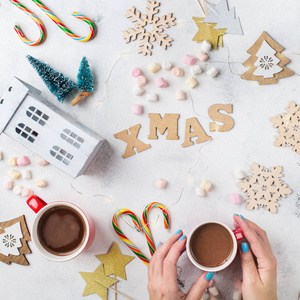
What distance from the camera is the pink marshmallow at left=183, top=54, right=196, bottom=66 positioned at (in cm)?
130

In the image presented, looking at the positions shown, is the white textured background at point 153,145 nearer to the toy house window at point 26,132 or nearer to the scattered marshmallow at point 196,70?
the scattered marshmallow at point 196,70

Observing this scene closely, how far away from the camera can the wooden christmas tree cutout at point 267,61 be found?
50.3 inches

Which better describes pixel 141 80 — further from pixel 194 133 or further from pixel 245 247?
pixel 245 247

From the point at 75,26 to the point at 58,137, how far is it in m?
0.44

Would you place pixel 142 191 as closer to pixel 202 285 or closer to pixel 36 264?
pixel 202 285

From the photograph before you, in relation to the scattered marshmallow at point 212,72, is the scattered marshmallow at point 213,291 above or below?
below

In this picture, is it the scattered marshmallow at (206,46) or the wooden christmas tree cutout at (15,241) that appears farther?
the wooden christmas tree cutout at (15,241)

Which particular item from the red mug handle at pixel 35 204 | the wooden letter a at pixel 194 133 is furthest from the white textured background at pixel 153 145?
the red mug handle at pixel 35 204

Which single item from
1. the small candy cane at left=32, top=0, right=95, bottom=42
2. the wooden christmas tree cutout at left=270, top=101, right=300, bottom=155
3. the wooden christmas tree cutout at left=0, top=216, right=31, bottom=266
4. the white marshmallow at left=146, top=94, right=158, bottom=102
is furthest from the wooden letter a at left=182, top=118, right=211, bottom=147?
the wooden christmas tree cutout at left=0, top=216, right=31, bottom=266

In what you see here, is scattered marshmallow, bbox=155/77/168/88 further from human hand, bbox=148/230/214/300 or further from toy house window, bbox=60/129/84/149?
human hand, bbox=148/230/214/300

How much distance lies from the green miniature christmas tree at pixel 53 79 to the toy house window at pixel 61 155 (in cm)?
21

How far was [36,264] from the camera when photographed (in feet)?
4.63

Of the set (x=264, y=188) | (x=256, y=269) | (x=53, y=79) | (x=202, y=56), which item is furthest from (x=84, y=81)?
(x=256, y=269)

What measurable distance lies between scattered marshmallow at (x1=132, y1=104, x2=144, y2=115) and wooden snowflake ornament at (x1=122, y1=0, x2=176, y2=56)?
0.64 feet
